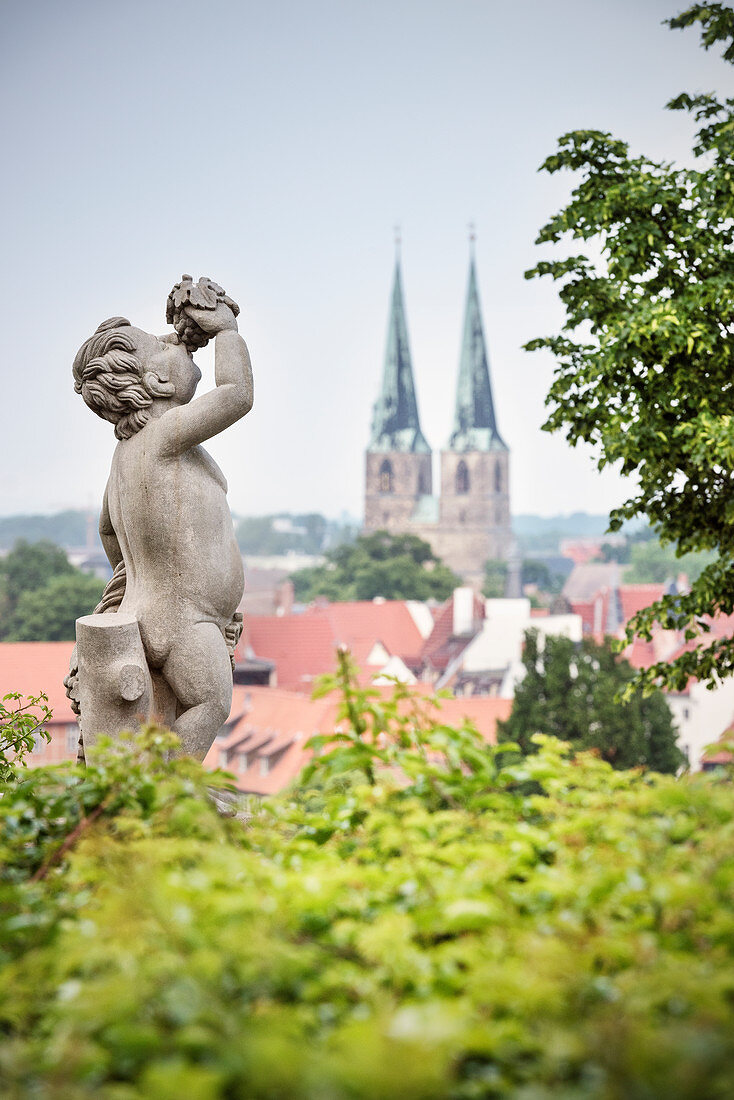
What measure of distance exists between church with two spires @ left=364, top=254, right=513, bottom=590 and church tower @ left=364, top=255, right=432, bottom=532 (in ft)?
0.32

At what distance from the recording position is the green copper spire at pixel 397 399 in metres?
119

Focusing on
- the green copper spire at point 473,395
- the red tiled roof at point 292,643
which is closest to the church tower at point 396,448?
the green copper spire at point 473,395

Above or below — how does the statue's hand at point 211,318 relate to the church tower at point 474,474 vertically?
below

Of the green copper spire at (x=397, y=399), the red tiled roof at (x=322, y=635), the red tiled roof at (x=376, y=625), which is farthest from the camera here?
the green copper spire at (x=397, y=399)

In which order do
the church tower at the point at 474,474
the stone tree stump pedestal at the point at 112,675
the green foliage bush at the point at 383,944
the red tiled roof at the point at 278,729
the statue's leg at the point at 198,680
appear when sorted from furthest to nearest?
the church tower at the point at 474,474 < the red tiled roof at the point at 278,729 < the statue's leg at the point at 198,680 < the stone tree stump pedestal at the point at 112,675 < the green foliage bush at the point at 383,944

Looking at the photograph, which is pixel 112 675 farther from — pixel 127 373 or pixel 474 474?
pixel 474 474

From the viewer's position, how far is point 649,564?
122 metres

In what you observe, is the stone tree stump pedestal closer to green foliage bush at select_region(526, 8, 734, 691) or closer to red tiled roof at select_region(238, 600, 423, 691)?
green foliage bush at select_region(526, 8, 734, 691)

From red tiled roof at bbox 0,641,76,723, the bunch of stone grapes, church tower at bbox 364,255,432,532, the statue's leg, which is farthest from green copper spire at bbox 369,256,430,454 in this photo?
the statue's leg

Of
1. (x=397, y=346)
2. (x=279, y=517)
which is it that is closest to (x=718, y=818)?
(x=397, y=346)

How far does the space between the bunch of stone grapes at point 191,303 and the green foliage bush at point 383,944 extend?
2.36 meters

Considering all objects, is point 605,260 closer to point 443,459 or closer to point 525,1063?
point 525,1063

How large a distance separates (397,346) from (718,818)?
389 ft

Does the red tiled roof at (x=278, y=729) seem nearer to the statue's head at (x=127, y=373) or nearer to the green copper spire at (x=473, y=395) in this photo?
the statue's head at (x=127, y=373)
